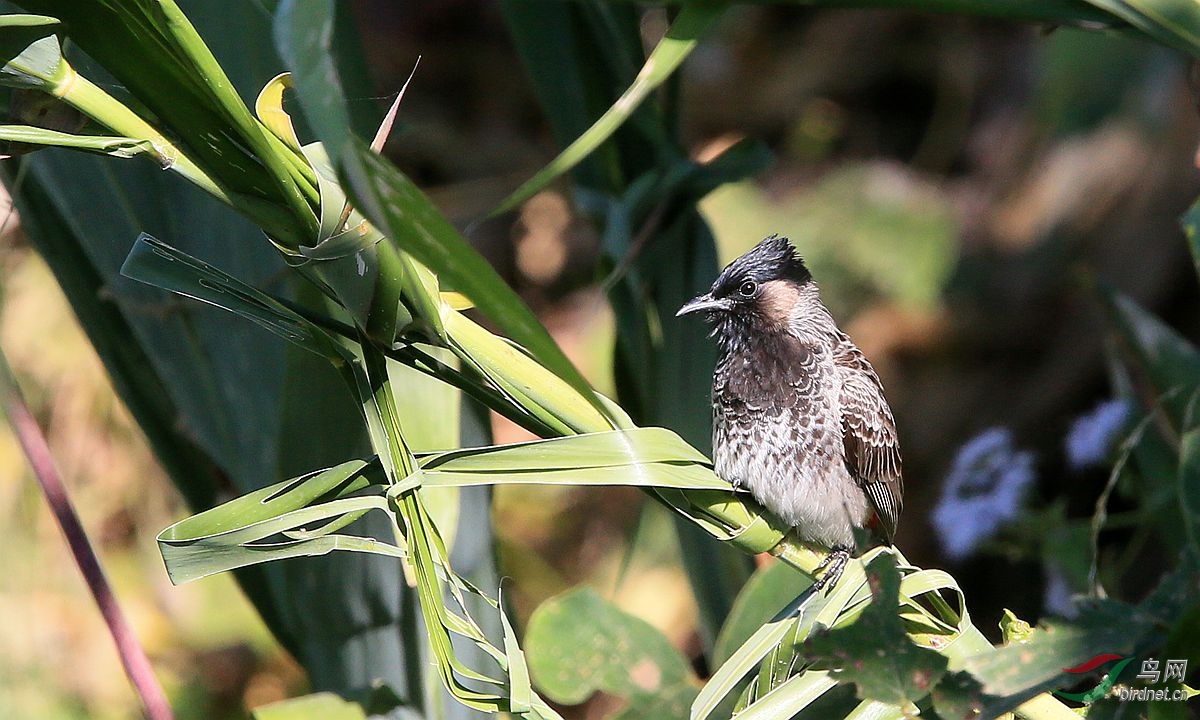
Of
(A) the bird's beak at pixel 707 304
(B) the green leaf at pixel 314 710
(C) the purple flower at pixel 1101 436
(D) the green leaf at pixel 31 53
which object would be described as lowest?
(B) the green leaf at pixel 314 710

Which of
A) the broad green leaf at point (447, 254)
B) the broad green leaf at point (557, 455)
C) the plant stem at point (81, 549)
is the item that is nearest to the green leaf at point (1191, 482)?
the broad green leaf at point (557, 455)

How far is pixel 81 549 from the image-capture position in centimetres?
113

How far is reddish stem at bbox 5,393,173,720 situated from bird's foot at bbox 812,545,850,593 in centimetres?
72

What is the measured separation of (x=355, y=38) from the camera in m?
1.34

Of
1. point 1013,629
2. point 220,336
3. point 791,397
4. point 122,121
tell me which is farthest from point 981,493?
point 122,121

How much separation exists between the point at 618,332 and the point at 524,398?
75 centimetres

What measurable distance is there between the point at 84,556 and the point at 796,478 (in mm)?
839

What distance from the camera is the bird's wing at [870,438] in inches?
57.2

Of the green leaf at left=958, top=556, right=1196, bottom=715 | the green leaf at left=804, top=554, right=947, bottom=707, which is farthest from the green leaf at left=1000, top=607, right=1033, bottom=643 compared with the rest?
the green leaf at left=804, top=554, right=947, bottom=707

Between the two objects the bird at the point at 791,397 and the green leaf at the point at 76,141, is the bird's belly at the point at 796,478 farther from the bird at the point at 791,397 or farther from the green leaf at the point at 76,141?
the green leaf at the point at 76,141

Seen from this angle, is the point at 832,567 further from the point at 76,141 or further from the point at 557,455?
the point at 76,141

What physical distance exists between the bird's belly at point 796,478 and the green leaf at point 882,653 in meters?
0.35

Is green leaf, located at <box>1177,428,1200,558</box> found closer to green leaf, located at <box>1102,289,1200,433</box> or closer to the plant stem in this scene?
green leaf, located at <box>1102,289,1200,433</box>

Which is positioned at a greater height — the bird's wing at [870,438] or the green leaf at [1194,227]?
the green leaf at [1194,227]
